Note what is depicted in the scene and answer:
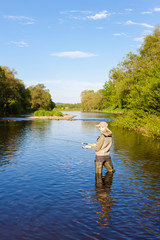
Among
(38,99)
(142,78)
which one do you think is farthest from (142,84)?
(38,99)

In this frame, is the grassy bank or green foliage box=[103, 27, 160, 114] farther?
green foliage box=[103, 27, 160, 114]

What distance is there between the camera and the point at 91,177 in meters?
10.4

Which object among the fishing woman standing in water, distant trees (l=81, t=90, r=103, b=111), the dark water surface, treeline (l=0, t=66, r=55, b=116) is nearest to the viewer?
the dark water surface

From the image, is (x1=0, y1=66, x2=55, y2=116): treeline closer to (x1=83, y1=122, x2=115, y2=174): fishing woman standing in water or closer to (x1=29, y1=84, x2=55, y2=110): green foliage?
(x1=29, y1=84, x2=55, y2=110): green foliage

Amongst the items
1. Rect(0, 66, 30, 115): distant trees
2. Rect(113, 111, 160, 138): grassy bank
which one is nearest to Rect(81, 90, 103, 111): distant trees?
Rect(0, 66, 30, 115): distant trees

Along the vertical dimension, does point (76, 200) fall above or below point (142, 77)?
below

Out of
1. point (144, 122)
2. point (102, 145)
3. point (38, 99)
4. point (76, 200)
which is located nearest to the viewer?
point (76, 200)

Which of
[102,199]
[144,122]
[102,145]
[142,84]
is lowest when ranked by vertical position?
[102,199]

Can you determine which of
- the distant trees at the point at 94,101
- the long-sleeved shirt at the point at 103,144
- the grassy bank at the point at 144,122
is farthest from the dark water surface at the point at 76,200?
the distant trees at the point at 94,101

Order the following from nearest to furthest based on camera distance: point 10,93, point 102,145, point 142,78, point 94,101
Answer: point 102,145 < point 142,78 < point 10,93 < point 94,101

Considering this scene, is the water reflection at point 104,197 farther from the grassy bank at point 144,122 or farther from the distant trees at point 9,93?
the distant trees at point 9,93

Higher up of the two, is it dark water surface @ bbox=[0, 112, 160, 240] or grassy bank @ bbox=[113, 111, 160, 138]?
grassy bank @ bbox=[113, 111, 160, 138]

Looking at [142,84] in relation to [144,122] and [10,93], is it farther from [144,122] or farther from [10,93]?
[10,93]

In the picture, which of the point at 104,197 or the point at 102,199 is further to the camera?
the point at 104,197
